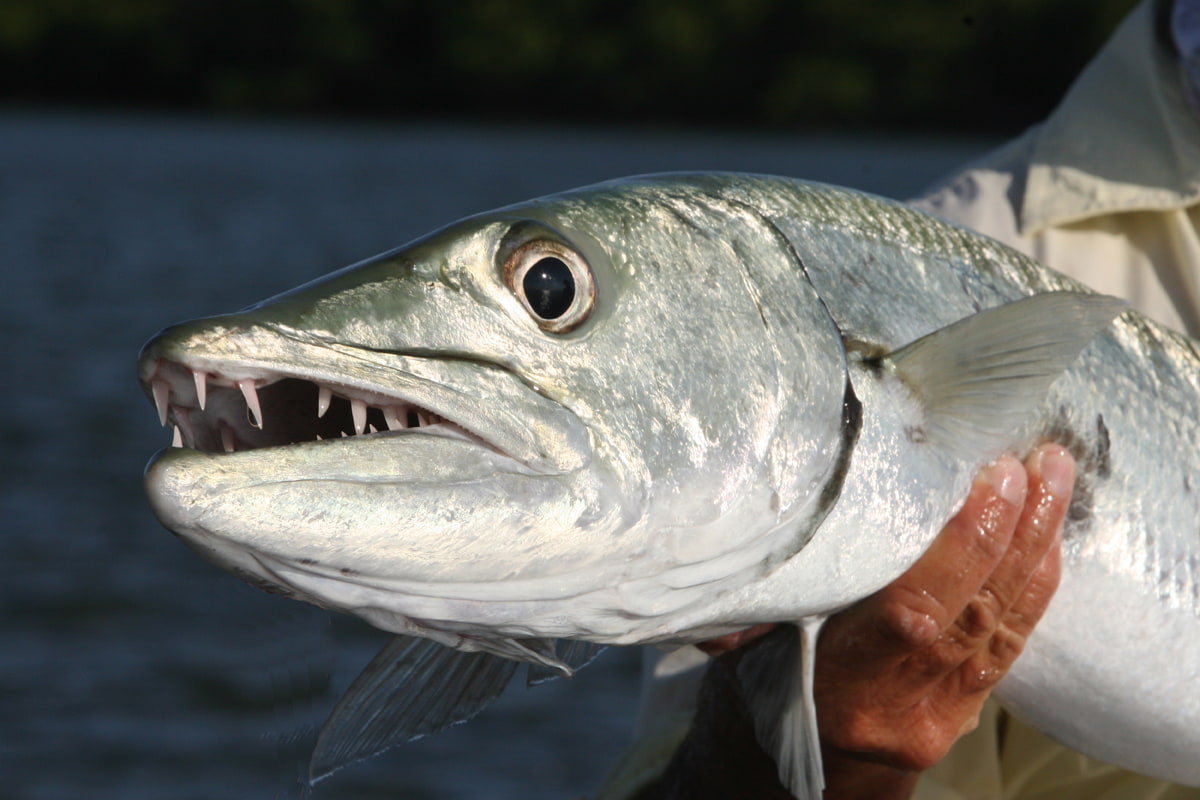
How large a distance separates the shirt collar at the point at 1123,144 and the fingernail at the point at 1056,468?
1.20 metres

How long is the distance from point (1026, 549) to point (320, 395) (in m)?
1.29

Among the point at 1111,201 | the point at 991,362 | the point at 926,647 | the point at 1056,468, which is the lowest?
the point at 926,647

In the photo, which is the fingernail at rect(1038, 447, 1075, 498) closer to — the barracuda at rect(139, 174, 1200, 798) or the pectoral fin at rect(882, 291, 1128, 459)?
the barracuda at rect(139, 174, 1200, 798)

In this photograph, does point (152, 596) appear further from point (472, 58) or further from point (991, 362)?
point (472, 58)

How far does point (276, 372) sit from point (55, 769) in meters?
8.51

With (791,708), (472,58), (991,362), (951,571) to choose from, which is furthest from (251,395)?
(472,58)

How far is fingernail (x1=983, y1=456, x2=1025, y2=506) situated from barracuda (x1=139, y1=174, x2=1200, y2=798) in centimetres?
4

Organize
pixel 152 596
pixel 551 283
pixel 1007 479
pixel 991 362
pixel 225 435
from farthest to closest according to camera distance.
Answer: pixel 152 596 → pixel 1007 479 → pixel 991 362 → pixel 551 283 → pixel 225 435

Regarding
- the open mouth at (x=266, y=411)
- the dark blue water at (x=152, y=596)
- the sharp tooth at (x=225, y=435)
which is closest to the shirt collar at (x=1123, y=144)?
the dark blue water at (x=152, y=596)

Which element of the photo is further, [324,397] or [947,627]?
[947,627]

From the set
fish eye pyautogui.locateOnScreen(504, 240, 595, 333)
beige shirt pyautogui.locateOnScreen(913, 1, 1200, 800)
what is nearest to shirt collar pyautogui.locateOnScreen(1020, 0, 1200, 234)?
beige shirt pyautogui.locateOnScreen(913, 1, 1200, 800)

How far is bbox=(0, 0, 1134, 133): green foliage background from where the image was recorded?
65.4m

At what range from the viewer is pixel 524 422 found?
2.07 m

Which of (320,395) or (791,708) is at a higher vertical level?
(320,395)
